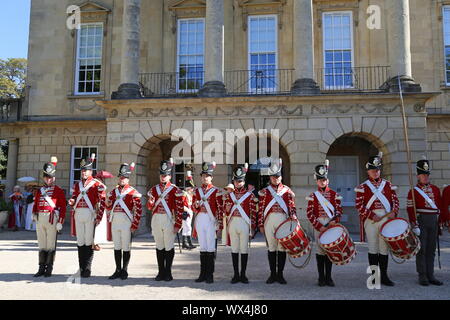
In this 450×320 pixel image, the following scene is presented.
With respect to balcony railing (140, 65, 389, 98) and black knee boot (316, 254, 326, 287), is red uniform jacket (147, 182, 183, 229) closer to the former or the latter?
black knee boot (316, 254, 326, 287)

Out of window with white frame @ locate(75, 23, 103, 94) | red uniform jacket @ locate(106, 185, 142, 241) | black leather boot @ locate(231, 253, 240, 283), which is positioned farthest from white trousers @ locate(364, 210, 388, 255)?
window with white frame @ locate(75, 23, 103, 94)

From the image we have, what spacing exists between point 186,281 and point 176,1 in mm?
14705

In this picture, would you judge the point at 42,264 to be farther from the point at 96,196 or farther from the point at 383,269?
the point at 383,269

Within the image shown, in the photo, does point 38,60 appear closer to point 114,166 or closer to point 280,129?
point 114,166

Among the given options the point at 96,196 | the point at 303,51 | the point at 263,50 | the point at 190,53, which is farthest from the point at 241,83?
the point at 96,196

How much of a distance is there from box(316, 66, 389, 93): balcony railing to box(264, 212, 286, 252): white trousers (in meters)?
10.9

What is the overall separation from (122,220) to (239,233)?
2.16 meters

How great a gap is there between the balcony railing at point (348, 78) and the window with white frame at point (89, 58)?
10.4 m

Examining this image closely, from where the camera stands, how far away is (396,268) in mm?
8336

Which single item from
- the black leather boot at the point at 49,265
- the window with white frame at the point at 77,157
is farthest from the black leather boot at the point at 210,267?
the window with white frame at the point at 77,157

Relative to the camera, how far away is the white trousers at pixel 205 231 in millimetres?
7020

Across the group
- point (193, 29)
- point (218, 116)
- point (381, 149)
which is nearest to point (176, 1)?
point (193, 29)

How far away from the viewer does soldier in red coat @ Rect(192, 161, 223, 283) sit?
7004mm

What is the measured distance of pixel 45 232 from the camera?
7.41 m
